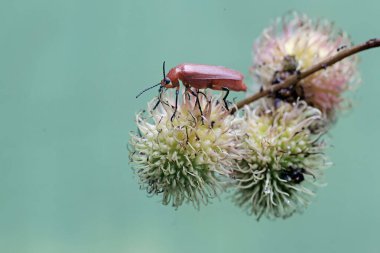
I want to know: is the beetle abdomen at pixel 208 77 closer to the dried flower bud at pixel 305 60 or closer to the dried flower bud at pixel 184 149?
the dried flower bud at pixel 184 149

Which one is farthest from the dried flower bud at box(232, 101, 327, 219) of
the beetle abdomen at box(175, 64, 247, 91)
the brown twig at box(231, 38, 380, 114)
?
the beetle abdomen at box(175, 64, 247, 91)

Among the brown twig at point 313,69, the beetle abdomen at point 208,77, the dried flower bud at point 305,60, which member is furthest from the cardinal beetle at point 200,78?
the dried flower bud at point 305,60

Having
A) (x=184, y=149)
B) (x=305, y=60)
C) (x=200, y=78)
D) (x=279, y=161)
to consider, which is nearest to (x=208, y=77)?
(x=200, y=78)

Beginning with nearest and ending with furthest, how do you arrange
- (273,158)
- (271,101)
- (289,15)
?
(273,158) → (271,101) → (289,15)

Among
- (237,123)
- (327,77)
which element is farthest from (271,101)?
(237,123)

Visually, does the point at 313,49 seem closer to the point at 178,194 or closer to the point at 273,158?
the point at 273,158

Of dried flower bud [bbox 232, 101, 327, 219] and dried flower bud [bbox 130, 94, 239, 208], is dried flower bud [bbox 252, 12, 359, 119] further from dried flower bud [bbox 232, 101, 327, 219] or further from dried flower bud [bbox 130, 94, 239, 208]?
dried flower bud [bbox 130, 94, 239, 208]
